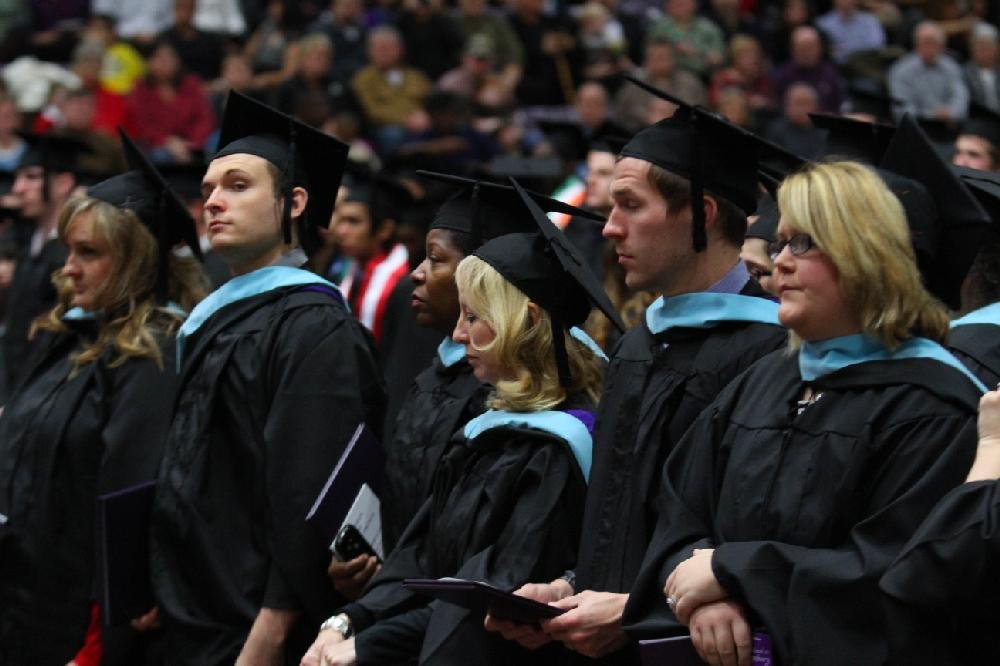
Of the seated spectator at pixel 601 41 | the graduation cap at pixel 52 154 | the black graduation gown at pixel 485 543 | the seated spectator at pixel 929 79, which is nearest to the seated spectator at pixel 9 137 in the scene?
the graduation cap at pixel 52 154

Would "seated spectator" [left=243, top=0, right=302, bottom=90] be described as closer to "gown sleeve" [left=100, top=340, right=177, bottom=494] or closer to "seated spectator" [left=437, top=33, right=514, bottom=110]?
"seated spectator" [left=437, top=33, right=514, bottom=110]

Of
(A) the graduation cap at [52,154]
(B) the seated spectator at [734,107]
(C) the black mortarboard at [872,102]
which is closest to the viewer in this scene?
(A) the graduation cap at [52,154]

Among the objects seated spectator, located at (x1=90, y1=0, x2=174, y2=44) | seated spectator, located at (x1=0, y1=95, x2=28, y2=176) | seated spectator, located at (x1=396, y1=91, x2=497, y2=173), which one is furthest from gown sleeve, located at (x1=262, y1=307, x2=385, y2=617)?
seated spectator, located at (x1=90, y1=0, x2=174, y2=44)

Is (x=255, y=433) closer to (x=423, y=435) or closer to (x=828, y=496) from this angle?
(x=423, y=435)

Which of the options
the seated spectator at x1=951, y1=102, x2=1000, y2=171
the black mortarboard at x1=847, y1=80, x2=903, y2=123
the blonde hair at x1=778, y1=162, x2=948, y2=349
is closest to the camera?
the blonde hair at x1=778, y1=162, x2=948, y2=349

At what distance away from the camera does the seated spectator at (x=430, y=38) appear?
49.6ft

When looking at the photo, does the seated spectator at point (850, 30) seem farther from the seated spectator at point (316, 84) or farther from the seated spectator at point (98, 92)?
the seated spectator at point (98, 92)

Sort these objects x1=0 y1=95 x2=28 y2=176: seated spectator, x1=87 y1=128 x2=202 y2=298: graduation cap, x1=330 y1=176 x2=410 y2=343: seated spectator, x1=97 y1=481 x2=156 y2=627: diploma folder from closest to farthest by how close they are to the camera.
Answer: x1=97 y1=481 x2=156 y2=627: diploma folder < x1=87 y1=128 x2=202 y2=298: graduation cap < x1=330 y1=176 x2=410 y2=343: seated spectator < x1=0 y1=95 x2=28 y2=176: seated spectator

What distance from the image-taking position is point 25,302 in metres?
8.92

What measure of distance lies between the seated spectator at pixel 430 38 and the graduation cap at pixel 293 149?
31.4ft

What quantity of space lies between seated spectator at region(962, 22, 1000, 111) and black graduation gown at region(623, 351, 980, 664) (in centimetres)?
1063

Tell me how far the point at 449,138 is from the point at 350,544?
8.57 metres

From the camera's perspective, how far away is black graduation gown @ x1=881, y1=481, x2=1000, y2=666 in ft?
10.2

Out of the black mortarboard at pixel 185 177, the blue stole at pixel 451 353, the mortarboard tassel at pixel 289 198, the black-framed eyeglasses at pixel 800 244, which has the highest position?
the black-framed eyeglasses at pixel 800 244
